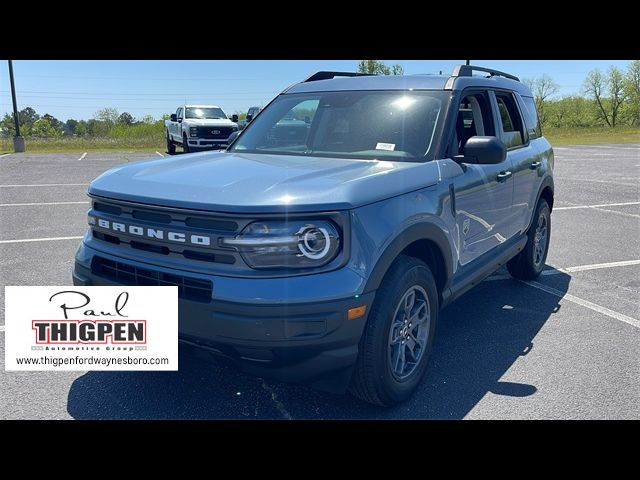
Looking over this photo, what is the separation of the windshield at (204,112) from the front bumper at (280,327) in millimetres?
20142

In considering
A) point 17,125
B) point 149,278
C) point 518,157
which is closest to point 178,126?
point 17,125

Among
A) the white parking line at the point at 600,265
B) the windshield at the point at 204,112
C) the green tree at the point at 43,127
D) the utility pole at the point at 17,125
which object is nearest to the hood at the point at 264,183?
the white parking line at the point at 600,265

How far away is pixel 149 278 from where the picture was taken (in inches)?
113

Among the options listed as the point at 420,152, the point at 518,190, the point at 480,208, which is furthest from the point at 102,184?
the point at 518,190

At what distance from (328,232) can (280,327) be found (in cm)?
51

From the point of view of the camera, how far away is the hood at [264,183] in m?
2.67

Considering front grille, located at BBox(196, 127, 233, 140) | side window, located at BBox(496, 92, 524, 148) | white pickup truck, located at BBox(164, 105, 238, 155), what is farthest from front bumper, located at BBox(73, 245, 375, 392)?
front grille, located at BBox(196, 127, 233, 140)

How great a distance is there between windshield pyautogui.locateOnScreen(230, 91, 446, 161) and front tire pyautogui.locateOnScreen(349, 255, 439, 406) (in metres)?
0.92

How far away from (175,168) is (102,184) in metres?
0.43

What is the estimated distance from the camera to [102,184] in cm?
323

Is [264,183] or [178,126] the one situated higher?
[178,126]

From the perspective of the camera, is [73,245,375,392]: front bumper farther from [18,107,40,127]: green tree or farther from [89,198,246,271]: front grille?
[18,107,40,127]: green tree

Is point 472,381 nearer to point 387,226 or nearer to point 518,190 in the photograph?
point 387,226

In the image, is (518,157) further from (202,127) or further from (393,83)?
(202,127)
